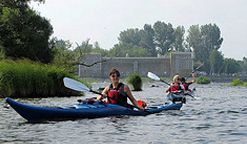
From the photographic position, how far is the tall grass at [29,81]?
1577 centimetres

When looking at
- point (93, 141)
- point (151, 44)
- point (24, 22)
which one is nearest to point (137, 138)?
point (93, 141)

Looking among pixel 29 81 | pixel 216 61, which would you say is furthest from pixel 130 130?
pixel 216 61

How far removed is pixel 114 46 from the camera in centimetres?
14212

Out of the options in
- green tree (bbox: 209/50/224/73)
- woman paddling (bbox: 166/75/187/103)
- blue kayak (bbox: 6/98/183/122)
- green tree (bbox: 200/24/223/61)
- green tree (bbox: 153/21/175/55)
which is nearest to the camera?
blue kayak (bbox: 6/98/183/122)

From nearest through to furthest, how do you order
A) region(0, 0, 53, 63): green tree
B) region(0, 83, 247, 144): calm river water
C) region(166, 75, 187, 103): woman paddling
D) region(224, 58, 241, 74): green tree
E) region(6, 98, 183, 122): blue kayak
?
1. region(0, 83, 247, 144): calm river water
2. region(6, 98, 183, 122): blue kayak
3. region(166, 75, 187, 103): woman paddling
4. region(0, 0, 53, 63): green tree
5. region(224, 58, 241, 74): green tree

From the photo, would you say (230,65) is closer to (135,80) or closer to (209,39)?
(209,39)

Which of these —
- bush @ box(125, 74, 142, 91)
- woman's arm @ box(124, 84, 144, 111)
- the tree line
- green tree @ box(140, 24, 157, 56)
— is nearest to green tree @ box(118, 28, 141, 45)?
the tree line

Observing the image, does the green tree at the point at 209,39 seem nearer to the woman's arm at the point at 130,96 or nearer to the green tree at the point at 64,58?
the green tree at the point at 64,58

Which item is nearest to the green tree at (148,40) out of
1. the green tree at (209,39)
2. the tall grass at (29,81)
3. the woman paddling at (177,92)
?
the green tree at (209,39)

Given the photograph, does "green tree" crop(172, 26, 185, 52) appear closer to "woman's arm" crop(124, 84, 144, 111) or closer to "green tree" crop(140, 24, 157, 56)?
"green tree" crop(140, 24, 157, 56)

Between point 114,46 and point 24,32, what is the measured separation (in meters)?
119

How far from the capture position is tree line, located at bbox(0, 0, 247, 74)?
75.4 feet

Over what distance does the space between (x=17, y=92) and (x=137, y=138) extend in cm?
1000

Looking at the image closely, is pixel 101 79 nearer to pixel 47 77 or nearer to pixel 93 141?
pixel 47 77
